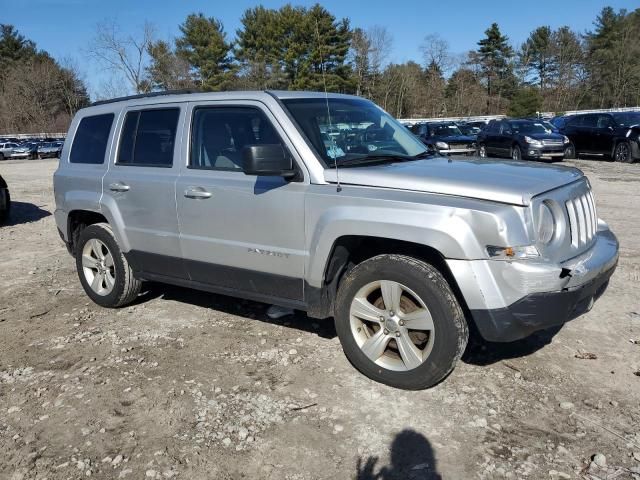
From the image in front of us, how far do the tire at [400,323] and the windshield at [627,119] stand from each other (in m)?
18.8

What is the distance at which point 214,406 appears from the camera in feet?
11.4

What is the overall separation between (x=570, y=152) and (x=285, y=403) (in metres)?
19.3

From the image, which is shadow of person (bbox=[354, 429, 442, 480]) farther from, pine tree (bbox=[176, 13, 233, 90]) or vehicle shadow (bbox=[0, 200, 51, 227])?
pine tree (bbox=[176, 13, 233, 90])

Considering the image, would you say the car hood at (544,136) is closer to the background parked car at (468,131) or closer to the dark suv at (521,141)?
the dark suv at (521,141)

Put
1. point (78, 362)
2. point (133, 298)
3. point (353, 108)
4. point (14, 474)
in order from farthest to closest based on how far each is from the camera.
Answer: point (133, 298), point (353, 108), point (78, 362), point (14, 474)

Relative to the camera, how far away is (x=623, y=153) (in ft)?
62.2

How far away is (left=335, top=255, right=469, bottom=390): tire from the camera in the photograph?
3320mm

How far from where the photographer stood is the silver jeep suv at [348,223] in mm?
3184

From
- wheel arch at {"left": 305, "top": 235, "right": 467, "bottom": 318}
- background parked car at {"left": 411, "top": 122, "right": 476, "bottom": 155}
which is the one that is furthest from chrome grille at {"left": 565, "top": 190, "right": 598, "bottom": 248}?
background parked car at {"left": 411, "top": 122, "right": 476, "bottom": 155}

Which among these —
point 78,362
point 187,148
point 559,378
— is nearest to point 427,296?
point 559,378

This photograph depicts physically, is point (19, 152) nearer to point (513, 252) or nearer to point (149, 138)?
point (149, 138)

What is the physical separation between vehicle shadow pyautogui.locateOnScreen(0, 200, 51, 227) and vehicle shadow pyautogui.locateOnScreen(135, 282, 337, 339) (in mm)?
6152

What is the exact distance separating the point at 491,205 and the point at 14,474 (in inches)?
117

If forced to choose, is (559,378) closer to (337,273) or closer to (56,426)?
(337,273)
